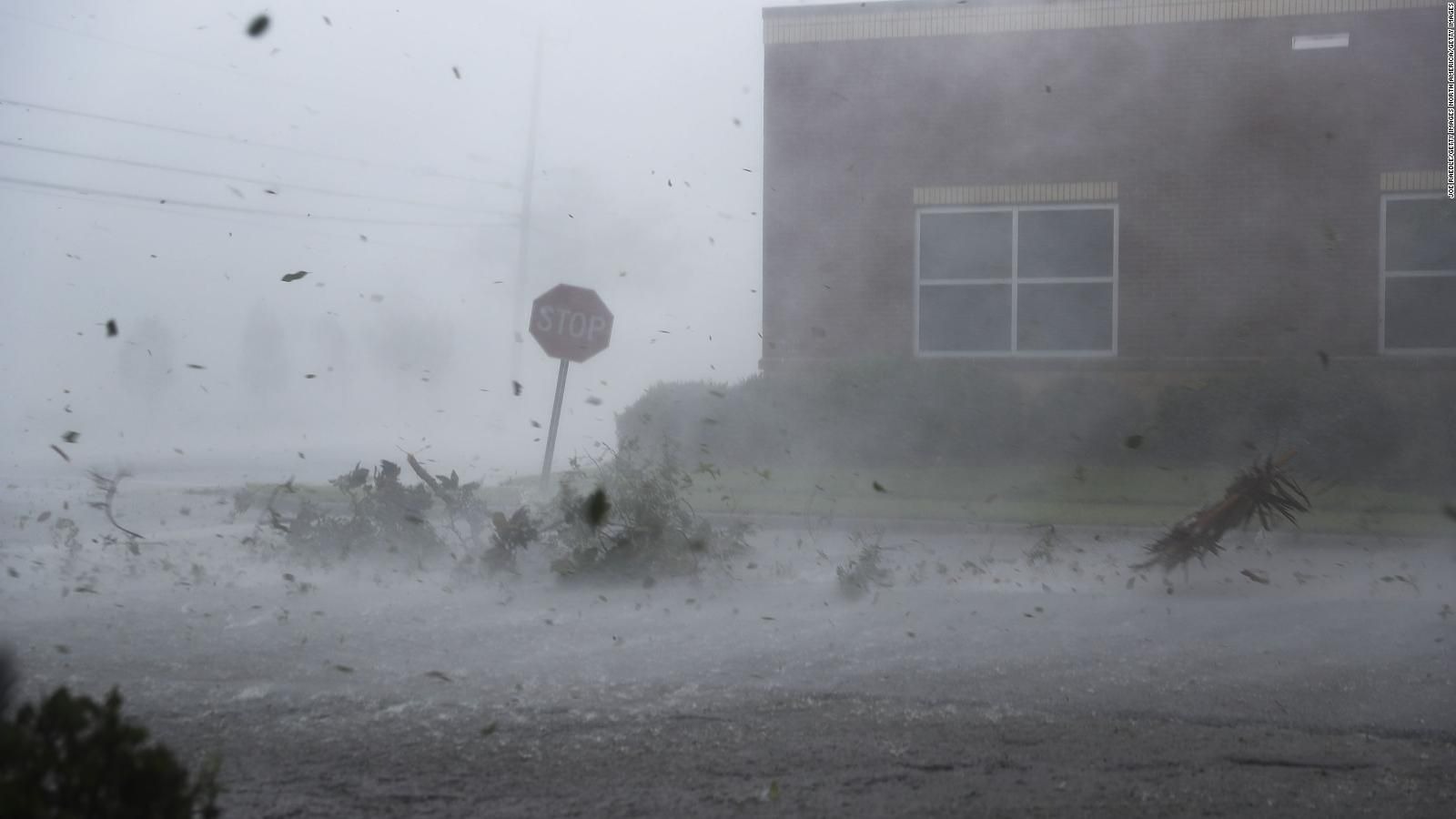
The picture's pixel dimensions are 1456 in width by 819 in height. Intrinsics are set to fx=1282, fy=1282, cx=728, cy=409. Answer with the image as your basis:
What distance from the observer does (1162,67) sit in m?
7.13

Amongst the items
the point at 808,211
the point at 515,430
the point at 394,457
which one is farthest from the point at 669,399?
the point at 808,211

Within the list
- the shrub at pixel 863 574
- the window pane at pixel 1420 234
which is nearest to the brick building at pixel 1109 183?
the window pane at pixel 1420 234

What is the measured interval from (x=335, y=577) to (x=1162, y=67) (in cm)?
538

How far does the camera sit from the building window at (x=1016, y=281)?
8383 millimetres

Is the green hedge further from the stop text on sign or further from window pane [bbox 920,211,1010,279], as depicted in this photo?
window pane [bbox 920,211,1010,279]

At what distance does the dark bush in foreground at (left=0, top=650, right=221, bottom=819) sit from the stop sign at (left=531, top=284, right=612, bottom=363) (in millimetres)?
3602

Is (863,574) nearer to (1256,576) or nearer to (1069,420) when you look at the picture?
(1256,576)

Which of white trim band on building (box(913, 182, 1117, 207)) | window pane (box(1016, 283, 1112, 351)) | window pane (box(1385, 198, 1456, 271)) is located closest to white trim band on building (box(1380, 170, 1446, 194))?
window pane (box(1385, 198, 1456, 271))

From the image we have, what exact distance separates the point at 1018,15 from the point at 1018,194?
1770mm

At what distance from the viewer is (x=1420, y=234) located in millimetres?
7887

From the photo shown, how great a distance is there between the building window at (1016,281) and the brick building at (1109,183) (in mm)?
17

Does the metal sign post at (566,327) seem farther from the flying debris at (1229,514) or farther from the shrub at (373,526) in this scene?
the flying debris at (1229,514)

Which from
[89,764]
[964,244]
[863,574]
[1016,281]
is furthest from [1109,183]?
[89,764]

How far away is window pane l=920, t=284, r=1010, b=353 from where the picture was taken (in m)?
8.50
